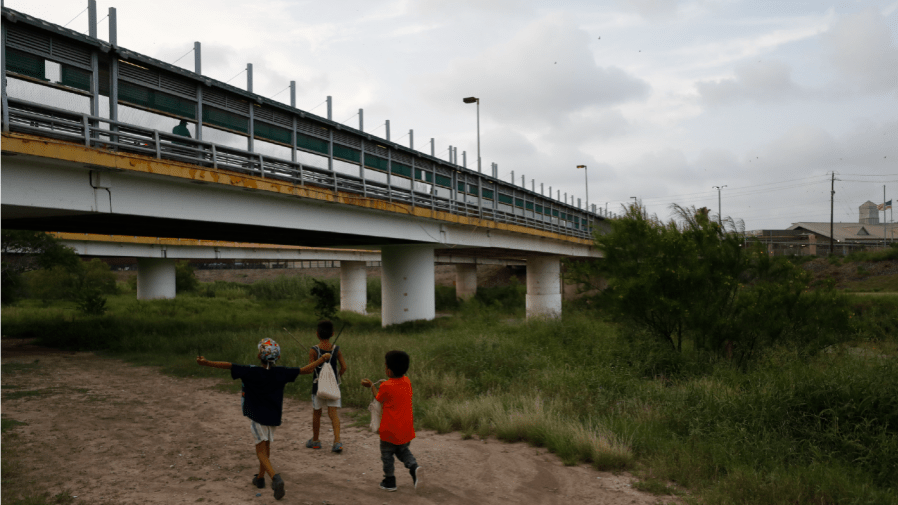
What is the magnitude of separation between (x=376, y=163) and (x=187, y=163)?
878cm

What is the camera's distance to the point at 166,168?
11.5m

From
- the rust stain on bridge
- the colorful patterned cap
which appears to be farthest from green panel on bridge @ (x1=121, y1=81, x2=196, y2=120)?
the colorful patterned cap

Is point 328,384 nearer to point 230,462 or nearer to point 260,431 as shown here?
point 260,431

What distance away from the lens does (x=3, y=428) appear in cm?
759

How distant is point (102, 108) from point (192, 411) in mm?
6963

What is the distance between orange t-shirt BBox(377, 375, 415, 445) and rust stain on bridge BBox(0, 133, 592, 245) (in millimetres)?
7901

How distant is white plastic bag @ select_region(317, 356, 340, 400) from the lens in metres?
6.23

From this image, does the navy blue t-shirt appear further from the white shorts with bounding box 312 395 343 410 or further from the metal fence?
the metal fence

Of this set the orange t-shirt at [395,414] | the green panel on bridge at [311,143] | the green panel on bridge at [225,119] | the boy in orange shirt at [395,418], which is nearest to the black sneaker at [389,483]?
the boy in orange shirt at [395,418]

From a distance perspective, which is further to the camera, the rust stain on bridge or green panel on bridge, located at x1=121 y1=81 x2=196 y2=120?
green panel on bridge, located at x1=121 y1=81 x2=196 y2=120

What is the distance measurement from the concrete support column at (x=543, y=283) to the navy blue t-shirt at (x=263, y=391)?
3111cm

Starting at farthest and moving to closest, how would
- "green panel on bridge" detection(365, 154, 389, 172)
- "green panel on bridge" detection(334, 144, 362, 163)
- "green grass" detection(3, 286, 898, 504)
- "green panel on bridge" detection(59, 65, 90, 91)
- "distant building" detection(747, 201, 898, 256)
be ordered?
1. "distant building" detection(747, 201, 898, 256)
2. "green panel on bridge" detection(365, 154, 389, 172)
3. "green panel on bridge" detection(334, 144, 362, 163)
4. "green panel on bridge" detection(59, 65, 90, 91)
5. "green grass" detection(3, 286, 898, 504)

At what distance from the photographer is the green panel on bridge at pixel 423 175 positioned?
23.0 metres

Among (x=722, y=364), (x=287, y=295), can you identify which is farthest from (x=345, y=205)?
(x=287, y=295)
